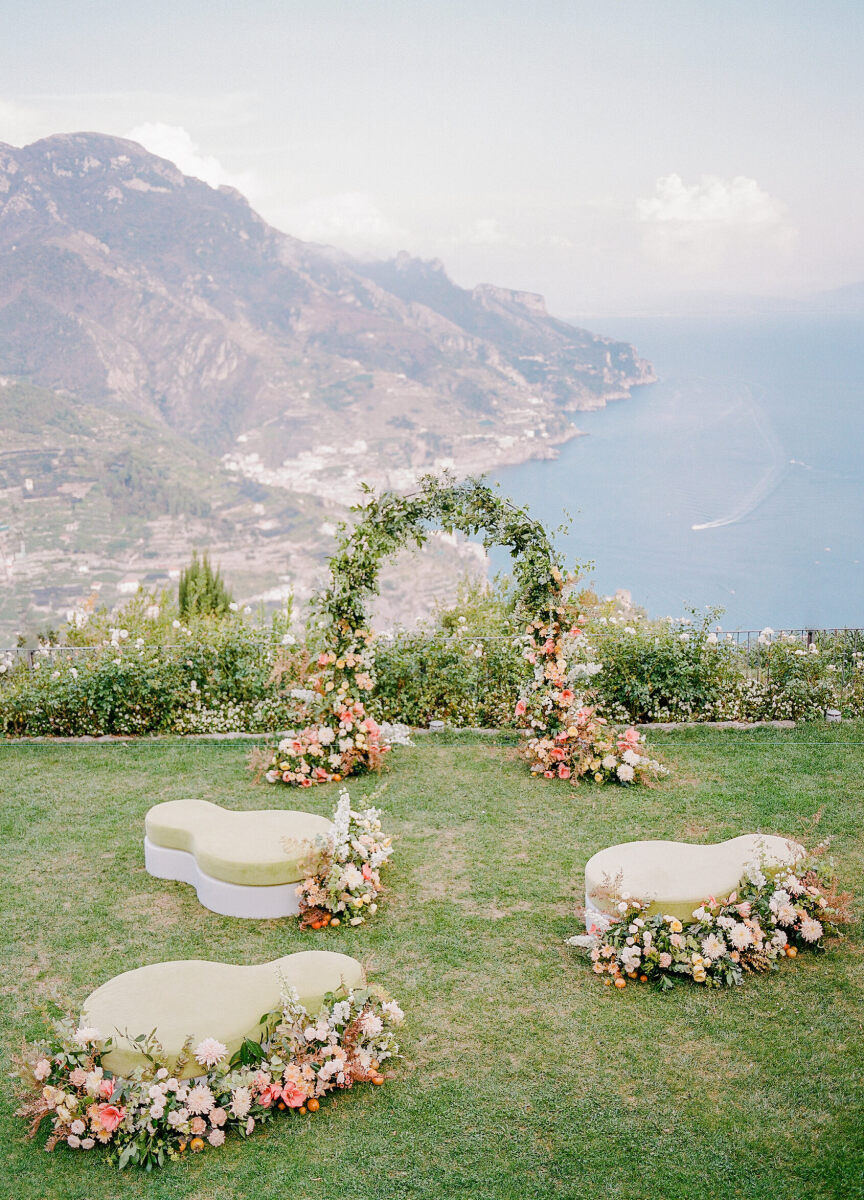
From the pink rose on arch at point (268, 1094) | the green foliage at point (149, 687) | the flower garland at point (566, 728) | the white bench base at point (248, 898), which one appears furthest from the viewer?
the green foliage at point (149, 687)

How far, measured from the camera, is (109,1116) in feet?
13.2

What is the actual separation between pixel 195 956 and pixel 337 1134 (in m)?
1.73

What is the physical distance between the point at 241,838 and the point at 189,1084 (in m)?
2.13

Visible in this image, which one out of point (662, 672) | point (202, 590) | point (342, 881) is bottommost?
point (342, 881)

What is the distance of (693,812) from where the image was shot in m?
7.41

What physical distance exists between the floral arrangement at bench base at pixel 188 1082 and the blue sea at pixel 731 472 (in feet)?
73.1

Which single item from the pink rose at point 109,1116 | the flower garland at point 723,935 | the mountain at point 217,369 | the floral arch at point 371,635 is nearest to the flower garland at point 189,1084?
the pink rose at point 109,1116

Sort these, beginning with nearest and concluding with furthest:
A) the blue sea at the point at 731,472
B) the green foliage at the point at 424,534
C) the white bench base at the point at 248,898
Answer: the white bench base at the point at 248,898 < the green foliage at the point at 424,534 < the blue sea at the point at 731,472

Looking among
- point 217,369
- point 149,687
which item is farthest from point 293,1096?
point 217,369

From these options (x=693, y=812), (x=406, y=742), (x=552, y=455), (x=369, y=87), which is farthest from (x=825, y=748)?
(x=369, y=87)

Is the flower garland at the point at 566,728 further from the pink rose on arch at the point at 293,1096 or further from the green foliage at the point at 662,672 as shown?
the pink rose on arch at the point at 293,1096

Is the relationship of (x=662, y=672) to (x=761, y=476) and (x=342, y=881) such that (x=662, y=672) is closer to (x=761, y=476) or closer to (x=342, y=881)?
(x=342, y=881)

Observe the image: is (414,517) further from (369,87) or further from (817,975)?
(369,87)

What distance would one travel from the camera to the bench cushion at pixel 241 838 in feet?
19.5
